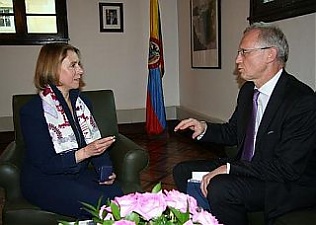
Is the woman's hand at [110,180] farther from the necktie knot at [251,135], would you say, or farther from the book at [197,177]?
the necktie knot at [251,135]

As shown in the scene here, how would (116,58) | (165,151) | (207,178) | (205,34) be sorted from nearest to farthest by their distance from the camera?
(207,178) < (165,151) < (205,34) < (116,58)

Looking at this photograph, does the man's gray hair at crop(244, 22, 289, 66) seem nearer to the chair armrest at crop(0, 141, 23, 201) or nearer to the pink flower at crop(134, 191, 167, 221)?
the pink flower at crop(134, 191, 167, 221)

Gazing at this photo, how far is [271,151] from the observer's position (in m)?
1.71

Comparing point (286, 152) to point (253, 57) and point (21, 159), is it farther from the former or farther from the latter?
point (21, 159)

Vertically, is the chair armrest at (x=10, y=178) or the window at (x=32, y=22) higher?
the window at (x=32, y=22)

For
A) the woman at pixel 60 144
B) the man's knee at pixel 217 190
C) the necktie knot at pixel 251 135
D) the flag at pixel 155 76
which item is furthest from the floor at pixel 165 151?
the man's knee at pixel 217 190

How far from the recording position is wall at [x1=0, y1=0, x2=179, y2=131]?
5.12 metres

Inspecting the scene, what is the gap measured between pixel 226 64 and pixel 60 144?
253 centimetres

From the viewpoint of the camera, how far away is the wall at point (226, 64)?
2.62 metres

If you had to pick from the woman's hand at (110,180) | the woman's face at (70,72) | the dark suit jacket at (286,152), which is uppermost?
the woman's face at (70,72)

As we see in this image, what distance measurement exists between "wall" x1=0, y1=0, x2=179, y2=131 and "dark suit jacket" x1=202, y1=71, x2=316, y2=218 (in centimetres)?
379

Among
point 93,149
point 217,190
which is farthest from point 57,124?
point 217,190

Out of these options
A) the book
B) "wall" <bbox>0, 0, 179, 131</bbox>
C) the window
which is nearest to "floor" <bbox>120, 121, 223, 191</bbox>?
"wall" <bbox>0, 0, 179, 131</bbox>

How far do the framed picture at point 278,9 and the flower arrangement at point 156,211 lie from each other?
1.94m
